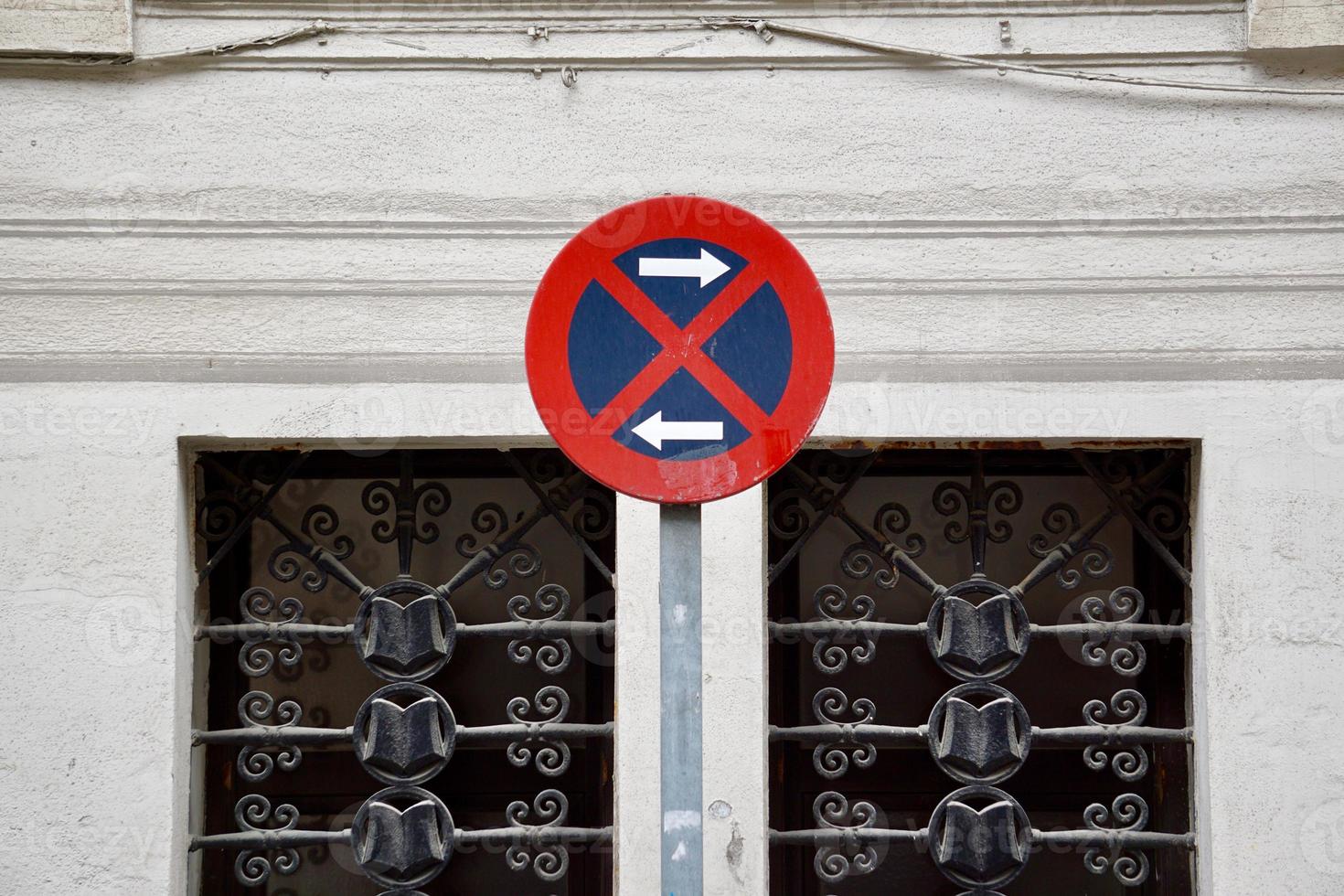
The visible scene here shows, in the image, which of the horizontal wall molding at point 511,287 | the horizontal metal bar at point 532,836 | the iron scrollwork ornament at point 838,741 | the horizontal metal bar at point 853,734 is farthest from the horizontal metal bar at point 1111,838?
the horizontal wall molding at point 511,287

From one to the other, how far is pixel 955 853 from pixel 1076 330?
1.85 meters

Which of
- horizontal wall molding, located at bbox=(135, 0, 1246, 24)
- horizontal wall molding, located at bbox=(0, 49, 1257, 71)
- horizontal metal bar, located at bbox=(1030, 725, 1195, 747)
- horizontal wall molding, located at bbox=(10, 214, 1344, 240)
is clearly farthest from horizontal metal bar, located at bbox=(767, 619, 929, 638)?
horizontal wall molding, located at bbox=(135, 0, 1246, 24)

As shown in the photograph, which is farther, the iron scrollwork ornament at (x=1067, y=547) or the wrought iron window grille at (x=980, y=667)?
the iron scrollwork ornament at (x=1067, y=547)

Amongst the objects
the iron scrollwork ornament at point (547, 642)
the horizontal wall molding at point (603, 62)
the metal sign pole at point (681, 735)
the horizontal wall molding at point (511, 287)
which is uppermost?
the horizontal wall molding at point (603, 62)

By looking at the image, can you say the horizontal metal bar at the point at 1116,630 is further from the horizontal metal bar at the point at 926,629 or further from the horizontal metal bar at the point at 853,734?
the horizontal metal bar at the point at 853,734

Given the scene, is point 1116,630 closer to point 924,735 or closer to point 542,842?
point 924,735

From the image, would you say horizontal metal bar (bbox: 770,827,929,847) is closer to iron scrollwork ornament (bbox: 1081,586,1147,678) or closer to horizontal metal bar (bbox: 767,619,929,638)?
horizontal metal bar (bbox: 767,619,929,638)

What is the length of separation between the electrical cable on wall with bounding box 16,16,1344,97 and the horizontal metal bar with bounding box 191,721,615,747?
2.25 m

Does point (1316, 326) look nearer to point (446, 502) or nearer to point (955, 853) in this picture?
point (955, 853)

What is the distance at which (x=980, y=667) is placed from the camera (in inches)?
179

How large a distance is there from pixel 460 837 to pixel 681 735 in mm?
1925

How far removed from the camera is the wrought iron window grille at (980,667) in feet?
14.8

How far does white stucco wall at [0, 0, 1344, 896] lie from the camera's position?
439 centimetres

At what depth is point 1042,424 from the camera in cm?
450
